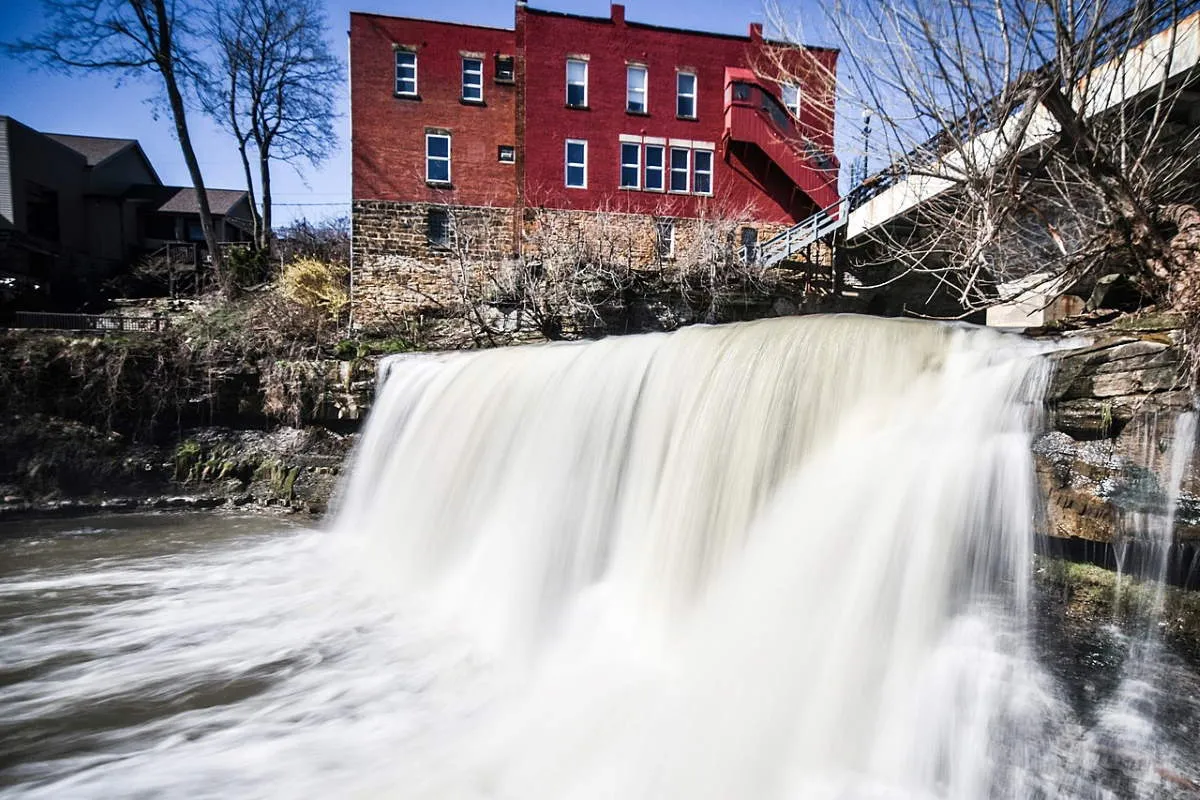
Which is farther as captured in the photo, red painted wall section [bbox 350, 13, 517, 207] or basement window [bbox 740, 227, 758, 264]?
red painted wall section [bbox 350, 13, 517, 207]

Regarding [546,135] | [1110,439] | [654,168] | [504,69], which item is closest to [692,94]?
[654,168]

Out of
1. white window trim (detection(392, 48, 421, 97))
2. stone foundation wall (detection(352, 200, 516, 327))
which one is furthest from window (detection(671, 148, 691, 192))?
white window trim (detection(392, 48, 421, 97))

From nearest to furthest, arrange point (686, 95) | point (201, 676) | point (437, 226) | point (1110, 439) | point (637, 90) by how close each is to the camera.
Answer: point (1110, 439) < point (201, 676) < point (437, 226) < point (637, 90) < point (686, 95)

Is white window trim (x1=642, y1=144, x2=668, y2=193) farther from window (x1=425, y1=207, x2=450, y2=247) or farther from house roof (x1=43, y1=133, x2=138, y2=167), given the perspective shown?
house roof (x1=43, y1=133, x2=138, y2=167)

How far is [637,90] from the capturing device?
2108 centimetres

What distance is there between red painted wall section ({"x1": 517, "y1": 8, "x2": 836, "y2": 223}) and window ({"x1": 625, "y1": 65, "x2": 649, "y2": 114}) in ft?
0.65

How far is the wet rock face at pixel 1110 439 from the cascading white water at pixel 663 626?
198 mm

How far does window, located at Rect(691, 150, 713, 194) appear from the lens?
21.4m

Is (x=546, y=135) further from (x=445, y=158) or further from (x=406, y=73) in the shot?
(x=406, y=73)

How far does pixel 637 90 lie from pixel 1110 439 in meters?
20.6

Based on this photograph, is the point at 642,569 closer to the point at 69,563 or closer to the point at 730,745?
the point at 730,745

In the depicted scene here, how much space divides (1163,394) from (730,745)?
127 inches

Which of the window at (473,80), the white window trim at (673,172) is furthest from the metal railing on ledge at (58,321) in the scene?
the white window trim at (673,172)

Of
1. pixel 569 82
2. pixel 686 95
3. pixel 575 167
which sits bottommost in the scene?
pixel 575 167
